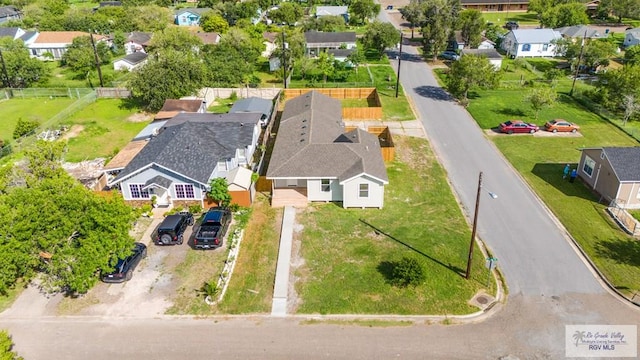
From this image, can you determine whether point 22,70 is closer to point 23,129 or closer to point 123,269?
point 23,129

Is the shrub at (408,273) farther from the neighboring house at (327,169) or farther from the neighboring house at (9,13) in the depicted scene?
the neighboring house at (9,13)

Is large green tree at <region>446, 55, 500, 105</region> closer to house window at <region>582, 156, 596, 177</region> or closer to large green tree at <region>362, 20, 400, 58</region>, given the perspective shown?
house window at <region>582, 156, 596, 177</region>

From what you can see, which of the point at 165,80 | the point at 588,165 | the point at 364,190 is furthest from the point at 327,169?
the point at 165,80

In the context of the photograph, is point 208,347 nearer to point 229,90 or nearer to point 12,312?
point 12,312

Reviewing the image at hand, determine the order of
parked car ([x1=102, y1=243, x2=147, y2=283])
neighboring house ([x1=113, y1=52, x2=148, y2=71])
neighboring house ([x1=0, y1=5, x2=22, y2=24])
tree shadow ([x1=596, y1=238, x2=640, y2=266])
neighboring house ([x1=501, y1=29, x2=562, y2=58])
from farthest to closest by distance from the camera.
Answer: neighboring house ([x1=0, y1=5, x2=22, y2=24]), neighboring house ([x1=501, y1=29, x2=562, y2=58]), neighboring house ([x1=113, y1=52, x2=148, y2=71]), tree shadow ([x1=596, y1=238, x2=640, y2=266]), parked car ([x1=102, y1=243, x2=147, y2=283])

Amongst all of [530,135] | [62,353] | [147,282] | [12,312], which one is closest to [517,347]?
[147,282]

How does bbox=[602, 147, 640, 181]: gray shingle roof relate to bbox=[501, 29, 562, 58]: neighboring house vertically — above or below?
below

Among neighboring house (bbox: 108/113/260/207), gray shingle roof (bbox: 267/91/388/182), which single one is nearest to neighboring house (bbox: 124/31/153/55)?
neighboring house (bbox: 108/113/260/207)
